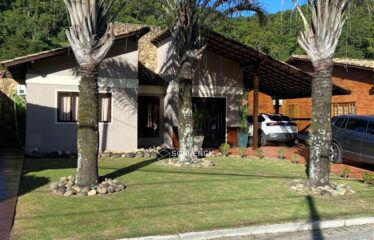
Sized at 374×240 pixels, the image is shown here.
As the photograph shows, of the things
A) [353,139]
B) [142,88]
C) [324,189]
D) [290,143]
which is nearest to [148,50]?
[142,88]

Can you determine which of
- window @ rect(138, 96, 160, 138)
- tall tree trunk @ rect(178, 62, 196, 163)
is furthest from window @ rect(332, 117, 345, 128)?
window @ rect(138, 96, 160, 138)

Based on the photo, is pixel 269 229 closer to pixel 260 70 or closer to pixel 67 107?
pixel 67 107

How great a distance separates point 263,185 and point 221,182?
3.34 feet

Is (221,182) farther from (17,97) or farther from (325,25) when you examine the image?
(17,97)

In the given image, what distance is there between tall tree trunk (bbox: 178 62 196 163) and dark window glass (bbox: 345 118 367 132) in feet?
17.3

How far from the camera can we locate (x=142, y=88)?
2059 cm

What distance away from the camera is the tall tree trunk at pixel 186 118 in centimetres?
1507

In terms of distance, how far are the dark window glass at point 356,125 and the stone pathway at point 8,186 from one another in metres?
10.3

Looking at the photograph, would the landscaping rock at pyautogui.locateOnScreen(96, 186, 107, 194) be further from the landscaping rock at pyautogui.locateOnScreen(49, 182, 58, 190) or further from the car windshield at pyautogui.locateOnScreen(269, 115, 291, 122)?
the car windshield at pyautogui.locateOnScreen(269, 115, 291, 122)

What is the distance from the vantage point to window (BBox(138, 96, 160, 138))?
21.4 meters

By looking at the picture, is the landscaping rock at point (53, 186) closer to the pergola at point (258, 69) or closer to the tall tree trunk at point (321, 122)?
the tall tree trunk at point (321, 122)

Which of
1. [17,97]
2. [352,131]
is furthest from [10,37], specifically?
[352,131]

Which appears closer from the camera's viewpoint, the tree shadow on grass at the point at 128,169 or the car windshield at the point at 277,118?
the tree shadow on grass at the point at 128,169

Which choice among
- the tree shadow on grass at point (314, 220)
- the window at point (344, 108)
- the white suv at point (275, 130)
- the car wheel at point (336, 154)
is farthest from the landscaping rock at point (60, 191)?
the window at point (344, 108)
